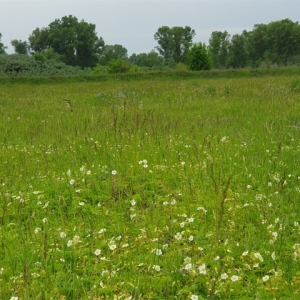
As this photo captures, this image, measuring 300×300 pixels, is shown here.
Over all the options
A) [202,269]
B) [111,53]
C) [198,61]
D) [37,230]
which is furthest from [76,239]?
[111,53]

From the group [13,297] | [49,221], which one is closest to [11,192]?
[49,221]

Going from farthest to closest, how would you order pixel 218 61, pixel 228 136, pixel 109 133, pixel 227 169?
pixel 218 61 < pixel 109 133 < pixel 228 136 < pixel 227 169

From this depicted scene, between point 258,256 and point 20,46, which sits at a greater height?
point 20,46

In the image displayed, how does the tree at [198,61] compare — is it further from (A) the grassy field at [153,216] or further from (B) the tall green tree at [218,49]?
(B) the tall green tree at [218,49]

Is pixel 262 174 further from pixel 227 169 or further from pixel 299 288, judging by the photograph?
pixel 299 288

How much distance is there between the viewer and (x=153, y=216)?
12.3 feet

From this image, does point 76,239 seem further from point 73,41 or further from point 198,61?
point 73,41

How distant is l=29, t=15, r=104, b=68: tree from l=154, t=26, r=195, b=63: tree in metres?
23.3

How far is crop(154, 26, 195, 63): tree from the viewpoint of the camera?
110m

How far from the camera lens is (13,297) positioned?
2.52 m

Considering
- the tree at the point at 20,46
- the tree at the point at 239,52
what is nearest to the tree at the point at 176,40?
the tree at the point at 239,52

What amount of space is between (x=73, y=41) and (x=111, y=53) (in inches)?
815

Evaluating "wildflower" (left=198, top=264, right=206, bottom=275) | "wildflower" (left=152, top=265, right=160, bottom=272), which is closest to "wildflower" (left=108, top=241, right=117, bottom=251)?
"wildflower" (left=152, top=265, right=160, bottom=272)

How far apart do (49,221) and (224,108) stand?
265 inches
